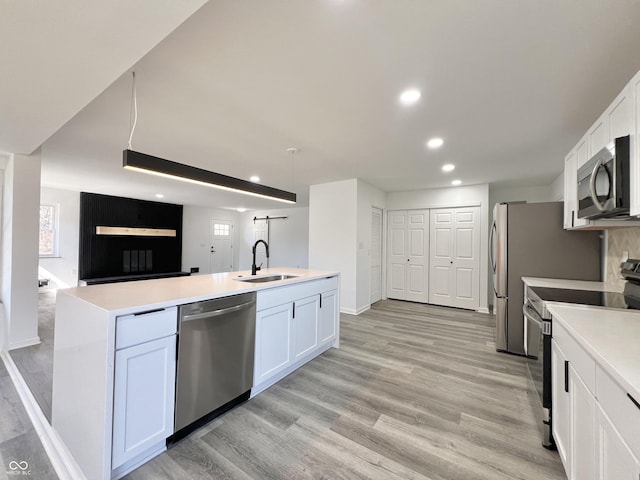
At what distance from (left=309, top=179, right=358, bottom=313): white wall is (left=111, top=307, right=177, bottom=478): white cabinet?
11.4 feet

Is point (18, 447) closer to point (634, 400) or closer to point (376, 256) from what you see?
point (634, 400)

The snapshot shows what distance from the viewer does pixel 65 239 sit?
6.38 m

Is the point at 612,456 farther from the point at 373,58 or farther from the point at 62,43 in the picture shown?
the point at 62,43

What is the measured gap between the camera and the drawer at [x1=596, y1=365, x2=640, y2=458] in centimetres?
76

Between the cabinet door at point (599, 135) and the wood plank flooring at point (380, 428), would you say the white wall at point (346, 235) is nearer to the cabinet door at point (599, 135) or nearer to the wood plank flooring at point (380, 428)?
the wood plank flooring at point (380, 428)

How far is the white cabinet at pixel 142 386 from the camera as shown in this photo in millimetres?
1370

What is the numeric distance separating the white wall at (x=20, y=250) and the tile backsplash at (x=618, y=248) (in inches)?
242

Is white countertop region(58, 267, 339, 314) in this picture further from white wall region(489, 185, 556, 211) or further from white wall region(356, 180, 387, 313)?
white wall region(489, 185, 556, 211)

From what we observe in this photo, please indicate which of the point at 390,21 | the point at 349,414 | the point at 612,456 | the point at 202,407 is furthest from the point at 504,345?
the point at 390,21

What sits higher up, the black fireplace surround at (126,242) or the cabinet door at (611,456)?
the black fireplace surround at (126,242)

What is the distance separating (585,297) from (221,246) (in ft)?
31.6

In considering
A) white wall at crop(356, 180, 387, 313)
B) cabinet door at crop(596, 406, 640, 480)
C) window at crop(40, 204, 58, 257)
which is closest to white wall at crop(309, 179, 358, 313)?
white wall at crop(356, 180, 387, 313)

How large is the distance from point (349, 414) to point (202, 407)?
3.44ft

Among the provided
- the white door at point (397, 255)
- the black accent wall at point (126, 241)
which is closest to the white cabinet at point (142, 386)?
the white door at point (397, 255)
